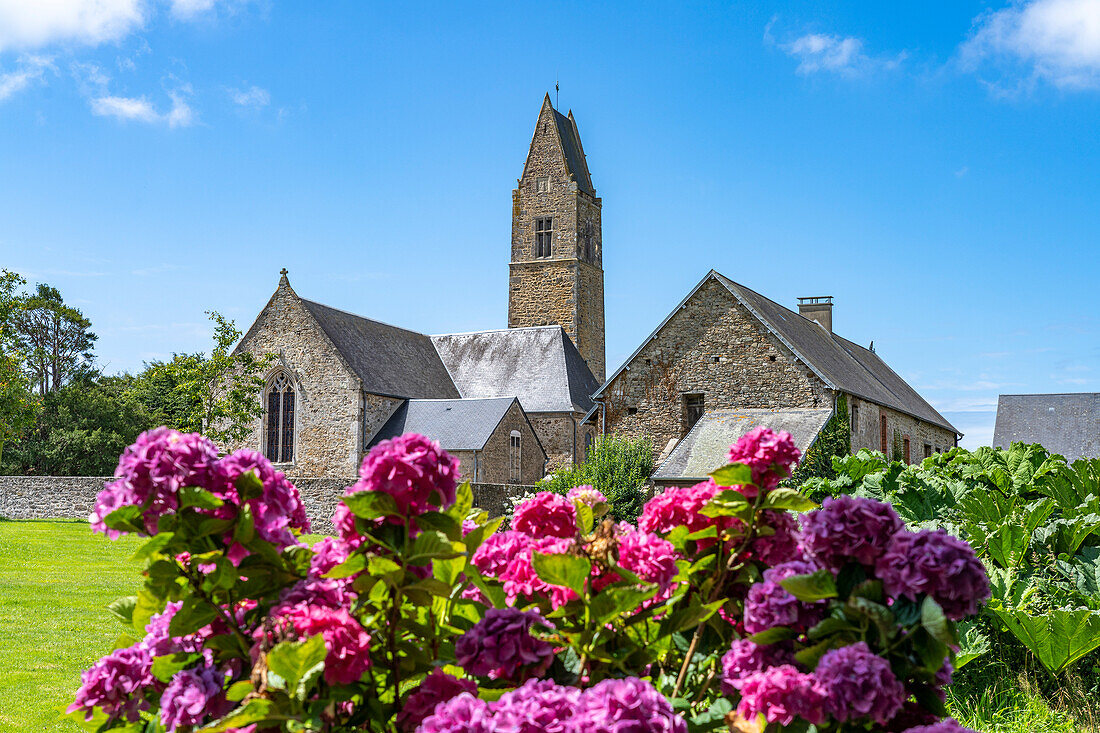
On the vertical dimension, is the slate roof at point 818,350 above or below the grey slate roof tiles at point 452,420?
above

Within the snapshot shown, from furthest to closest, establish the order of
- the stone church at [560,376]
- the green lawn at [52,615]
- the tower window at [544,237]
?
the tower window at [544,237] < the stone church at [560,376] < the green lawn at [52,615]

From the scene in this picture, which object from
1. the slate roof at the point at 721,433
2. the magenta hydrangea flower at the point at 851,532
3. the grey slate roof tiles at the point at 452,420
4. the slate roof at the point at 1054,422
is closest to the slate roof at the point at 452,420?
the grey slate roof tiles at the point at 452,420

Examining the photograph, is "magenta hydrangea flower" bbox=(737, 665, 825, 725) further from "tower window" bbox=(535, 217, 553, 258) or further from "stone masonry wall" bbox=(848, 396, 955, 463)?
"tower window" bbox=(535, 217, 553, 258)

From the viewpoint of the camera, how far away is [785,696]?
2352 mm

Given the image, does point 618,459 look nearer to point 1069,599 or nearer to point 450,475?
point 1069,599

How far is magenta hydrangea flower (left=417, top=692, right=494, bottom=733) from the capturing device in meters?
Answer: 1.99

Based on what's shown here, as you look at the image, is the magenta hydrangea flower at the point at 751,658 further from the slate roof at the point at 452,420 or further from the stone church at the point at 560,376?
the slate roof at the point at 452,420

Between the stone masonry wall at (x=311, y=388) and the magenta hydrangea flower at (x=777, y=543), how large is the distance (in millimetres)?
32863

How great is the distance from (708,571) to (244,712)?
153 centimetres

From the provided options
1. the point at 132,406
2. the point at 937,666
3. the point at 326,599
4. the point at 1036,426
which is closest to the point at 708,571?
the point at 937,666

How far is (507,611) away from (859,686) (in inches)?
36.6

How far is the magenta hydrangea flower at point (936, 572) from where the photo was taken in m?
2.29

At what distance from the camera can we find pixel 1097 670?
6.31 m

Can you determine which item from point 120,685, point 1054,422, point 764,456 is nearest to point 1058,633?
point 764,456
